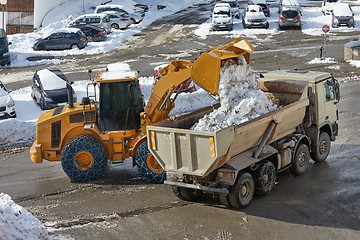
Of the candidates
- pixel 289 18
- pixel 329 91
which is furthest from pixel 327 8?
pixel 329 91

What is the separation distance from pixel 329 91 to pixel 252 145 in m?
3.91

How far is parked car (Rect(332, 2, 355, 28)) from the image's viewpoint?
4128 cm

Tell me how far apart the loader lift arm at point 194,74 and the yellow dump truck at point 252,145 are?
804 millimetres

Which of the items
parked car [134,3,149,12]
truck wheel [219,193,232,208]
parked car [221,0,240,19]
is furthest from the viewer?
parked car [134,3,149,12]

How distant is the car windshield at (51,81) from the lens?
2297 cm

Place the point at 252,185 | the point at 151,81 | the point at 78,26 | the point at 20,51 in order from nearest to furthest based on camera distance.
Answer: the point at 252,185, the point at 151,81, the point at 20,51, the point at 78,26

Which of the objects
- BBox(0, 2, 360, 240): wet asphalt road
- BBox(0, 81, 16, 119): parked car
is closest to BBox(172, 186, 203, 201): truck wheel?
BBox(0, 2, 360, 240): wet asphalt road

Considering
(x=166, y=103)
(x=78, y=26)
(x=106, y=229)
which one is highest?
(x=78, y=26)

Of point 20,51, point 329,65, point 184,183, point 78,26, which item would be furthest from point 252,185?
point 78,26

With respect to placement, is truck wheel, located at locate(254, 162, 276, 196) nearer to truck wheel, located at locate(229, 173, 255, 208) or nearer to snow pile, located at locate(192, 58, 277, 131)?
truck wheel, located at locate(229, 173, 255, 208)

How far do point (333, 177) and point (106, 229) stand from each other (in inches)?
229

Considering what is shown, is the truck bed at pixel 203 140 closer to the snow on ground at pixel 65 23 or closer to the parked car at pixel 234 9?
the snow on ground at pixel 65 23

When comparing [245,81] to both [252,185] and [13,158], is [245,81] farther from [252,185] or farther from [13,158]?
[13,158]

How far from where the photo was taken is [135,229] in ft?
39.6
